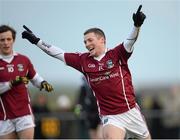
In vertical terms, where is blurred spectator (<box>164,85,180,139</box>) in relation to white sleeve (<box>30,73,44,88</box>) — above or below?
below

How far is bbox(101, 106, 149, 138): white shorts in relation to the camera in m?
10.9

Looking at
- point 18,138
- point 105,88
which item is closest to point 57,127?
point 18,138

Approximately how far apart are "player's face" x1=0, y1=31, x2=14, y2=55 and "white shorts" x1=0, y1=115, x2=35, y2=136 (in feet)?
3.53

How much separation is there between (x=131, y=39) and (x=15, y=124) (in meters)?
2.50

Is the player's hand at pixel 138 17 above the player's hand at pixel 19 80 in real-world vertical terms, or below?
above

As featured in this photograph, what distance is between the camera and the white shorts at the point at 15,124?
38.5ft

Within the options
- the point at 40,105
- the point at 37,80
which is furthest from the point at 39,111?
the point at 37,80

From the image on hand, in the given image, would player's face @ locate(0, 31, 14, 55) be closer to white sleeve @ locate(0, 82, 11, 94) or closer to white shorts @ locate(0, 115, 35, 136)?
white sleeve @ locate(0, 82, 11, 94)

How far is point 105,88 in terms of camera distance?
1091 cm

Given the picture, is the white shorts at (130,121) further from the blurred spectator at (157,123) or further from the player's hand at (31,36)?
the blurred spectator at (157,123)

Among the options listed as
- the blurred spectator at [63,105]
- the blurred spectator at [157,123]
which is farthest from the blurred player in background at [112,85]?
the blurred spectator at [63,105]

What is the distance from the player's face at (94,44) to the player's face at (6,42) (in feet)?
4.58

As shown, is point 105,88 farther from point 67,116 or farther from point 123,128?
point 67,116

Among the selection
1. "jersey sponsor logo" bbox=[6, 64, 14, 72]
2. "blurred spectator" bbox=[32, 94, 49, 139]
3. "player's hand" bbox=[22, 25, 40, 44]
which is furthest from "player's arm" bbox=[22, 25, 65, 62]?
"blurred spectator" bbox=[32, 94, 49, 139]
